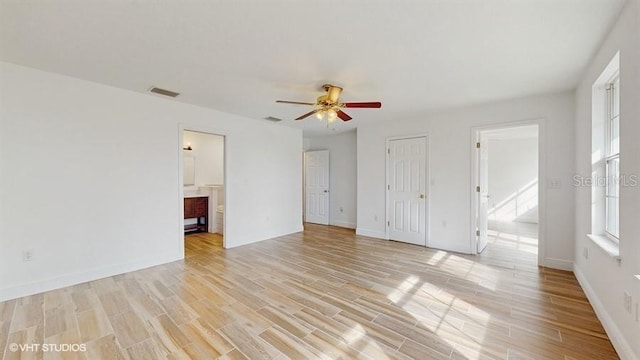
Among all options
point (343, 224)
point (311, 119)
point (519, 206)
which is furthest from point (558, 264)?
point (519, 206)

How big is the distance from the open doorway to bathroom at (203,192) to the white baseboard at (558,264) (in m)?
5.21

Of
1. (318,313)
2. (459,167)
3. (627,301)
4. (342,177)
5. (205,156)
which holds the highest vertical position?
(205,156)

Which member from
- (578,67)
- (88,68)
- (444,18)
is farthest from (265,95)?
(578,67)

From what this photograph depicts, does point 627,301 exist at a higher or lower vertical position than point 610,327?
higher

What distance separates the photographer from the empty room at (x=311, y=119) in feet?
6.17

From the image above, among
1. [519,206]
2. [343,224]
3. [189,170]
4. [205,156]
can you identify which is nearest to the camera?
[189,170]

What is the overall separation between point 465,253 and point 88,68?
576 cm

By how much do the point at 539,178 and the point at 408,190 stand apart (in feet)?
6.48

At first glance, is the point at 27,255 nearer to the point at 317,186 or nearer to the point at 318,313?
the point at 318,313

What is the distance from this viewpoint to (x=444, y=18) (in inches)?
74.9

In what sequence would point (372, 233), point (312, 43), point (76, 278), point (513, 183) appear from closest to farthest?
point (312, 43) < point (76, 278) < point (372, 233) < point (513, 183)

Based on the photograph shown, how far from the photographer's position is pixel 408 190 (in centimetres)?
502

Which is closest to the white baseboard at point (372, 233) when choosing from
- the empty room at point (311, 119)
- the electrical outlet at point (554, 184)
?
the empty room at point (311, 119)

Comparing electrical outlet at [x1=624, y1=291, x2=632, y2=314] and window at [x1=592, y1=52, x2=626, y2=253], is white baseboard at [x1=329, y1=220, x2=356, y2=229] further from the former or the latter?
electrical outlet at [x1=624, y1=291, x2=632, y2=314]
